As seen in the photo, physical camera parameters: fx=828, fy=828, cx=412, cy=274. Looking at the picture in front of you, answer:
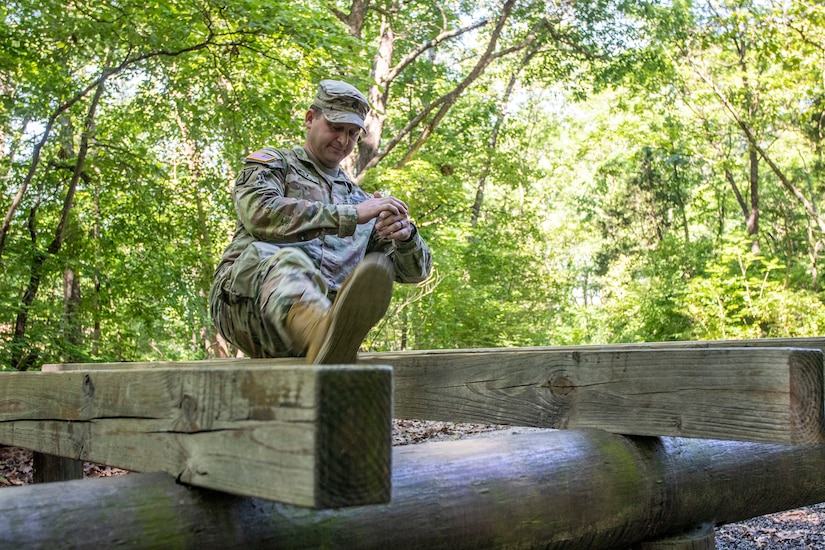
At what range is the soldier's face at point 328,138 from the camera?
10.6 feet

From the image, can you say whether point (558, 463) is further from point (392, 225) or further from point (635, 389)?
point (392, 225)

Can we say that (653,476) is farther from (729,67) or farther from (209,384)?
(729,67)

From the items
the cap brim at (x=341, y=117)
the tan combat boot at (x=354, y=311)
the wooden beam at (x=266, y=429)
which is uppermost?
the cap brim at (x=341, y=117)

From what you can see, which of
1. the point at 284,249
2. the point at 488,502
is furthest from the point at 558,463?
the point at 284,249

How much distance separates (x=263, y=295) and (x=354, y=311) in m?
0.83

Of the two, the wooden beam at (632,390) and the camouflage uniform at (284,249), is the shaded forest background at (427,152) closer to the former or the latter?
the camouflage uniform at (284,249)

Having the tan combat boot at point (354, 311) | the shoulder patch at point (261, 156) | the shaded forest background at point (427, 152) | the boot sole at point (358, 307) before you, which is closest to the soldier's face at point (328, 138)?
the shoulder patch at point (261, 156)

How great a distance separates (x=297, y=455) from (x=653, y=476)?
1.38 meters

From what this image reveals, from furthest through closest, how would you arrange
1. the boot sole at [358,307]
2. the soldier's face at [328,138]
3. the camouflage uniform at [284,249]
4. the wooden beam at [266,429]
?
1. the soldier's face at [328,138]
2. the camouflage uniform at [284,249]
3. the boot sole at [358,307]
4. the wooden beam at [266,429]

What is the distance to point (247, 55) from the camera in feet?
31.2

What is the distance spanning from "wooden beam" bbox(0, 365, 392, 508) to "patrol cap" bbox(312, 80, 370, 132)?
1675mm

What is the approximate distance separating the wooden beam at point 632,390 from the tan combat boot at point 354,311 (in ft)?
2.22

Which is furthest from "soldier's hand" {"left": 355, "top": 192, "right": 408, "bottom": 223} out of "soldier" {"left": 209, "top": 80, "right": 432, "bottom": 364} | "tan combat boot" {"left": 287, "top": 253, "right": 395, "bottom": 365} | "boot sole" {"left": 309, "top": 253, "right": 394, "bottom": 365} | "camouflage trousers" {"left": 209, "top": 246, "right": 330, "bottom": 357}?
Result: "boot sole" {"left": 309, "top": 253, "right": 394, "bottom": 365}

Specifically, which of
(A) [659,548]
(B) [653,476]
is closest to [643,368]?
(B) [653,476]
